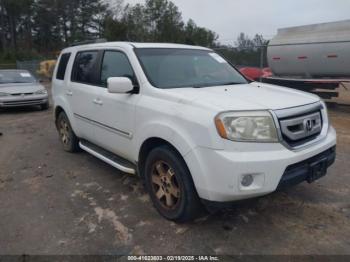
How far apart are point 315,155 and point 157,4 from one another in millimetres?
48264

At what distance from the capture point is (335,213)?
3.70 m

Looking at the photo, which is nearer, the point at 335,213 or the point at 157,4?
the point at 335,213

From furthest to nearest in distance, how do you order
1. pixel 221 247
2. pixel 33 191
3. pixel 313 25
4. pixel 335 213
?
1. pixel 313 25
2. pixel 33 191
3. pixel 335 213
4. pixel 221 247

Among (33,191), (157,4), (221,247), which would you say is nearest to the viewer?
(221,247)

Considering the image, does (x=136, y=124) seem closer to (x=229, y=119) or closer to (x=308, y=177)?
(x=229, y=119)

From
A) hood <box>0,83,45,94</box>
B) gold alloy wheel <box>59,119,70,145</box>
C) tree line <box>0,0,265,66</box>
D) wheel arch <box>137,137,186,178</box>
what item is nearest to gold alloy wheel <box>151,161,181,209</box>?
wheel arch <box>137,137,186,178</box>

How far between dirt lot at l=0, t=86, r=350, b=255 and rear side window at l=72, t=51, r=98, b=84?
1371 mm

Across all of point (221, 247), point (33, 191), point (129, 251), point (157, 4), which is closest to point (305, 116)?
point (221, 247)

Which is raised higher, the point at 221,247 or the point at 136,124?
the point at 136,124

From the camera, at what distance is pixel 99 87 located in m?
4.64

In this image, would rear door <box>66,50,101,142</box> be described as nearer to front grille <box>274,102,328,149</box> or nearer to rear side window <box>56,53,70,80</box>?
rear side window <box>56,53,70,80</box>

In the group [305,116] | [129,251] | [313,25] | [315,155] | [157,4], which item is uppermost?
[157,4]

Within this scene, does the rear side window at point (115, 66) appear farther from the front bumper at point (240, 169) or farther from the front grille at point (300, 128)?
the front grille at point (300, 128)

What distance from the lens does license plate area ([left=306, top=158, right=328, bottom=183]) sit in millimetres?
3244
